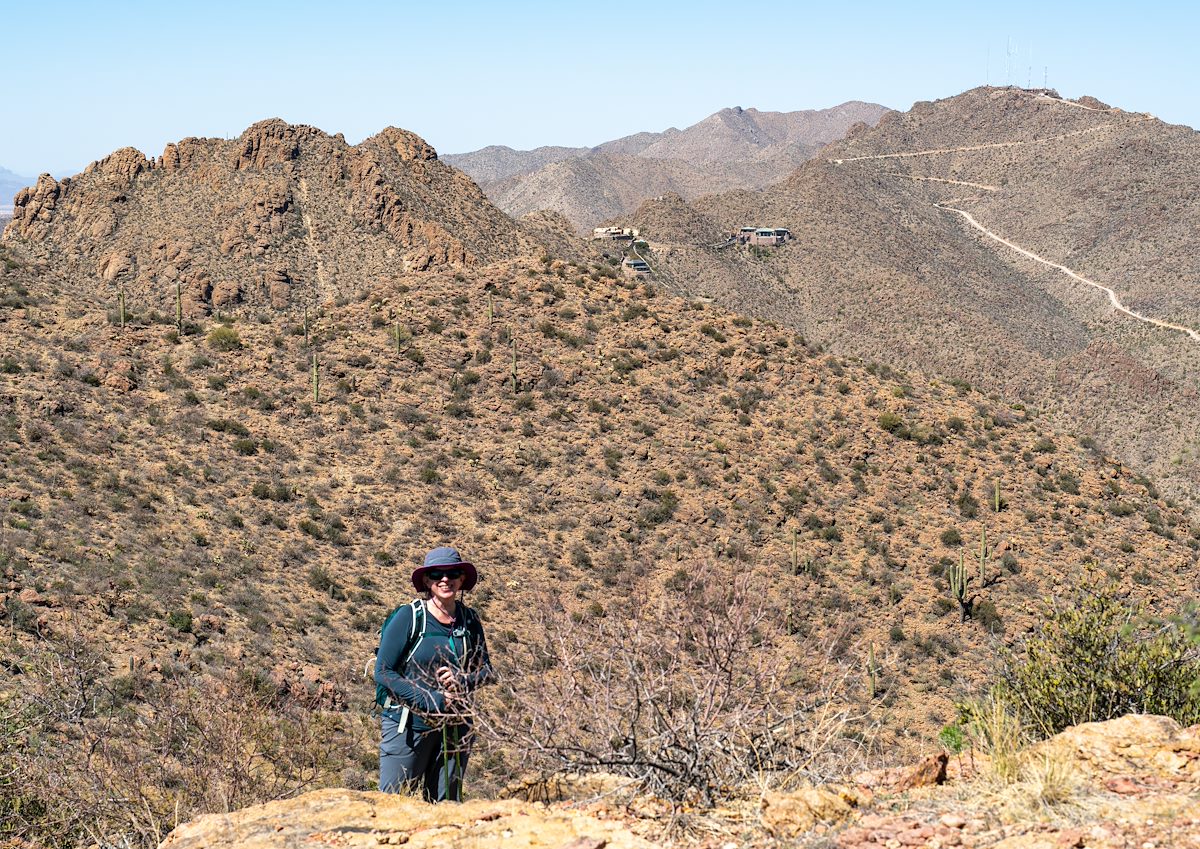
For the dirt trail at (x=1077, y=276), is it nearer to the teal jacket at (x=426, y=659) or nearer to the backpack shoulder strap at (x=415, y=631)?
the teal jacket at (x=426, y=659)

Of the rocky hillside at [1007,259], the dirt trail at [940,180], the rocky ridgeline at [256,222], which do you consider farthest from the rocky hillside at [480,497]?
the dirt trail at [940,180]

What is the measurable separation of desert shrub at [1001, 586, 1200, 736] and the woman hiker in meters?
3.81

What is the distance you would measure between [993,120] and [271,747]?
142 m

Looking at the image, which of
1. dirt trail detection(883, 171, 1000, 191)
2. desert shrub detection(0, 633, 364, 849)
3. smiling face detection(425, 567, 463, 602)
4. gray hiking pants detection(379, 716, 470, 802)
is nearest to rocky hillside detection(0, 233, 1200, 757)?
desert shrub detection(0, 633, 364, 849)

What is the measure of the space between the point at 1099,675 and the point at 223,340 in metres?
23.1

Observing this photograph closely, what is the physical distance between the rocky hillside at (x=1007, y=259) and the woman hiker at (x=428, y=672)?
46491mm

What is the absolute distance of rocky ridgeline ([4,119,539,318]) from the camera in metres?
52.6

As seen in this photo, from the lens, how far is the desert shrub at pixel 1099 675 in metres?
6.69

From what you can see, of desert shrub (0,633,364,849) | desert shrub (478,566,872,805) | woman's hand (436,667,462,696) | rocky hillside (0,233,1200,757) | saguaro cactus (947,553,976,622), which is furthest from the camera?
saguaro cactus (947,553,976,622)

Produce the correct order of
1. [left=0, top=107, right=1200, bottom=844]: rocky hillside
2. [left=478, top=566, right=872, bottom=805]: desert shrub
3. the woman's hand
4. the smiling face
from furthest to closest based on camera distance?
[left=0, top=107, right=1200, bottom=844]: rocky hillside
the smiling face
the woman's hand
[left=478, top=566, right=872, bottom=805]: desert shrub

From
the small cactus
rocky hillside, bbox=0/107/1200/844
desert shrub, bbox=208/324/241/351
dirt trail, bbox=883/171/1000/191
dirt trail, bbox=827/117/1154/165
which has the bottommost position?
the small cactus

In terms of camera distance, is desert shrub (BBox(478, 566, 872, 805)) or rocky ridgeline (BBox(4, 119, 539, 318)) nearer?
desert shrub (BBox(478, 566, 872, 805))

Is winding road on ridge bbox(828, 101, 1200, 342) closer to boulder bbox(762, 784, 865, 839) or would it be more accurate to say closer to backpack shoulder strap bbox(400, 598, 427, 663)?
boulder bbox(762, 784, 865, 839)

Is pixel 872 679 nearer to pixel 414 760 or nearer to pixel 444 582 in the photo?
pixel 414 760
